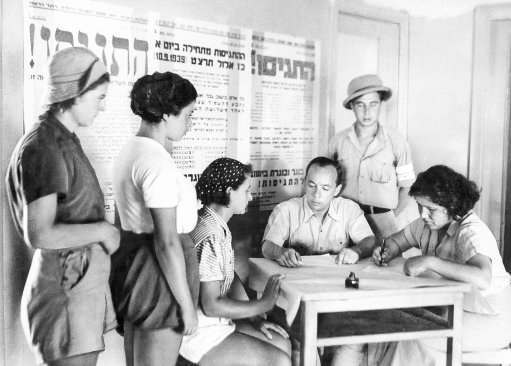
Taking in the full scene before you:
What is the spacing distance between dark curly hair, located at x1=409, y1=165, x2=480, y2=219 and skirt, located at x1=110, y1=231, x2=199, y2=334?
3.47 ft

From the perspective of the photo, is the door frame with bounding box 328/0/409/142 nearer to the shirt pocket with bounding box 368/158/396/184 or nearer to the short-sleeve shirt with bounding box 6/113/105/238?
the shirt pocket with bounding box 368/158/396/184

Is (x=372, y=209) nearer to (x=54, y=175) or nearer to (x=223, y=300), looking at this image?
(x=223, y=300)

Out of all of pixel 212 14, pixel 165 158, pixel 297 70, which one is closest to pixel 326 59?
pixel 297 70

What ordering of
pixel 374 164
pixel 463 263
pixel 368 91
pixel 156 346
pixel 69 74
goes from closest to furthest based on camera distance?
1. pixel 69 74
2. pixel 156 346
3. pixel 463 263
4. pixel 368 91
5. pixel 374 164

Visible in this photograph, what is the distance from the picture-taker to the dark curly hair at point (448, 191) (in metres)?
2.28

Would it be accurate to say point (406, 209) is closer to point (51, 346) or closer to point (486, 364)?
point (486, 364)

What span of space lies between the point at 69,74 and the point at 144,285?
75 cm

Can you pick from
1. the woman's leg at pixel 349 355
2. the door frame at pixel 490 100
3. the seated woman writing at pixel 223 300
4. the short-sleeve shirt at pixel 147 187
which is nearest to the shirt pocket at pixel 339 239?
the woman's leg at pixel 349 355

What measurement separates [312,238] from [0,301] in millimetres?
1462

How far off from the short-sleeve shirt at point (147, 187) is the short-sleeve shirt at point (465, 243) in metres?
1.13

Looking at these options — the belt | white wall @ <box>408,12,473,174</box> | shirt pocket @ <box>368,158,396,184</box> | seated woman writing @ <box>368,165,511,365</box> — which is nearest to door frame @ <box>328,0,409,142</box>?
white wall @ <box>408,12,473,174</box>

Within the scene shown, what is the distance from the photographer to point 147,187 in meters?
1.79

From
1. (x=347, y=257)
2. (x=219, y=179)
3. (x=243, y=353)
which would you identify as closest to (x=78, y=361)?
(x=243, y=353)

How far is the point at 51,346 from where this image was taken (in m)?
1.66
